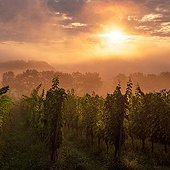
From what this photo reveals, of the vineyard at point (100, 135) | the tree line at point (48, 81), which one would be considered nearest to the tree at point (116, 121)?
the vineyard at point (100, 135)

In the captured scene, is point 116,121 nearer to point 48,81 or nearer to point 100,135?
point 100,135

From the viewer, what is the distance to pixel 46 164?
19.7 m

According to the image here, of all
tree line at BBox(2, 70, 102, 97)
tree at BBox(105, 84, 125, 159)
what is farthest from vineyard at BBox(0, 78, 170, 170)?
tree line at BBox(2, 70, 102, 97)

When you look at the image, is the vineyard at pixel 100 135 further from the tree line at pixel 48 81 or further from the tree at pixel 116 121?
the tree line at pixel 48 81

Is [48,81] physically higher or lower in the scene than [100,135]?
higher

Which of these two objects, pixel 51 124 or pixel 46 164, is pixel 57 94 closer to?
pixel 51 124

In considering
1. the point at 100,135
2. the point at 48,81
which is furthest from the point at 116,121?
the point at 48,81

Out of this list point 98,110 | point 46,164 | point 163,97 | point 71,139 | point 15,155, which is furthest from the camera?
point 71,139

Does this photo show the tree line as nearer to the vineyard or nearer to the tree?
the vineyard

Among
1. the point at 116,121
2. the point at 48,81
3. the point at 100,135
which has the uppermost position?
the point at 48,81

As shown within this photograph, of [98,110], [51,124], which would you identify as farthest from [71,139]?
[51,124]

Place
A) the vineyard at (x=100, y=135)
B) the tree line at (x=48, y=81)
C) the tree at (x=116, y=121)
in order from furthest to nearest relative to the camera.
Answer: the tree line at (x=48, y=81), the tree at (x=116, y=121), the vineyard at (x=100, y=135)

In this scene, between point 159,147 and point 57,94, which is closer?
point 57,94

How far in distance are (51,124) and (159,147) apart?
15.7 m
